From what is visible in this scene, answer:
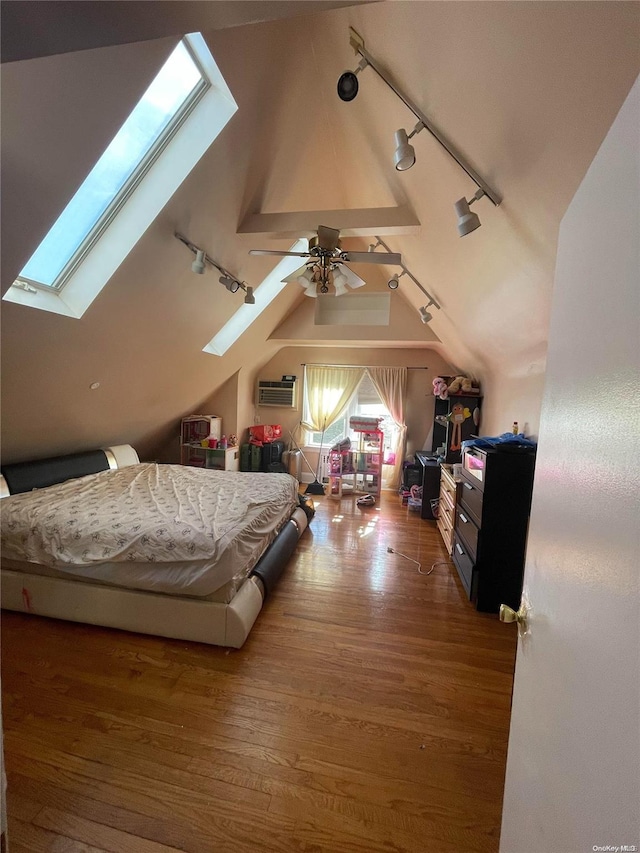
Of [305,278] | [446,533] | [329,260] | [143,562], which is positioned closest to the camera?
[143,562]

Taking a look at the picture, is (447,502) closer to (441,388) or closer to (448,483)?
(448,483)

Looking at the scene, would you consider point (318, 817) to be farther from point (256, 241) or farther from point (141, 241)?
point (256, 241)

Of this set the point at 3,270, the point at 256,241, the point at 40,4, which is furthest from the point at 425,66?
the point at 3,270

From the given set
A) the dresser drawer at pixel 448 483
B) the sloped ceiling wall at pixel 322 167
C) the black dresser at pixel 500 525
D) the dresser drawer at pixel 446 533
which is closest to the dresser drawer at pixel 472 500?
the black dresser at pixel 500 525

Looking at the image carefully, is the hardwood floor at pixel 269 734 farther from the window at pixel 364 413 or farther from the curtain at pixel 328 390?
the curtain at pixel 328 390

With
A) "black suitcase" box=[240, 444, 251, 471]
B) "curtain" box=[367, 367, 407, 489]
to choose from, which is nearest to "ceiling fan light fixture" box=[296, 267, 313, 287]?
"curtain" box=[367, 367, 407, 489]

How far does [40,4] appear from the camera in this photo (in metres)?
0.68

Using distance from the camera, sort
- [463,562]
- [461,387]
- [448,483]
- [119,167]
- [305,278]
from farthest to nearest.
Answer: [461,387] → [448,483] → [463,562] → [305,278] → [119,167]

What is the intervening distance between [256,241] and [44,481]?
295 cm

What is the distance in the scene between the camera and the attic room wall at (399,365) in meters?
5.49

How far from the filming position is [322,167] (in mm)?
2688

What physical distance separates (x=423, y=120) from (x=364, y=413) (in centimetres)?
448

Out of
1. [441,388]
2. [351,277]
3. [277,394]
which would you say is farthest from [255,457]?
[351,277]

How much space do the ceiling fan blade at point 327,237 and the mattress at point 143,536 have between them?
1.93m
